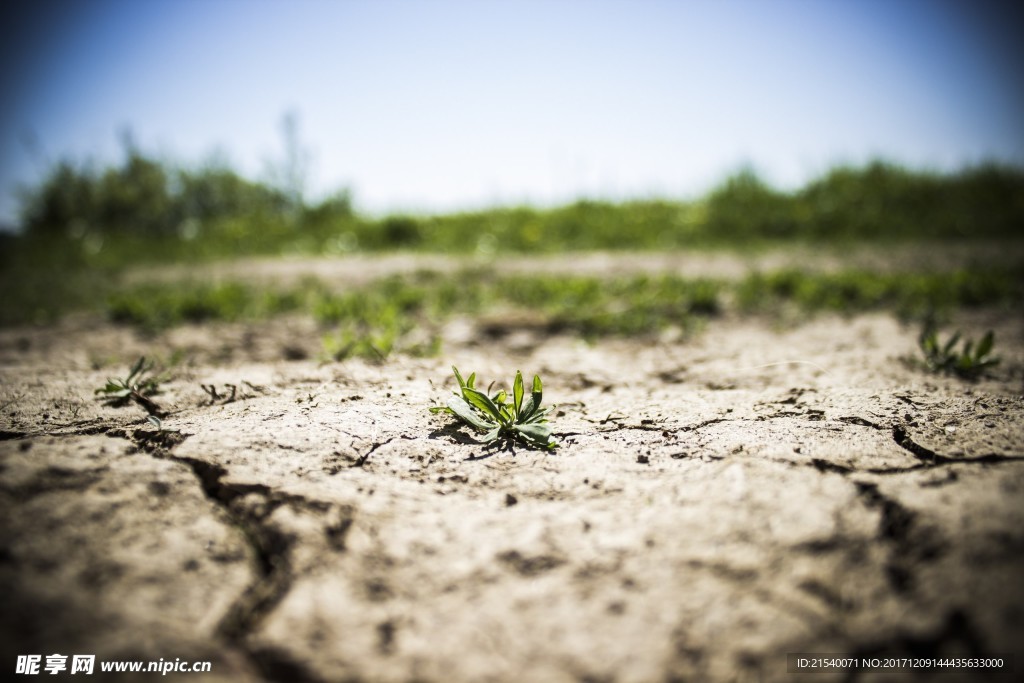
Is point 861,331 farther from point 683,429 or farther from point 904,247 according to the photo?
point 904,247

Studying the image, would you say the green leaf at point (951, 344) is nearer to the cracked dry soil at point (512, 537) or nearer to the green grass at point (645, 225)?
the cracked dry soil at point (512, 537)

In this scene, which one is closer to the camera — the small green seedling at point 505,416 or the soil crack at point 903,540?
the soil crack at point 903,540

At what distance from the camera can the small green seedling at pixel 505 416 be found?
1387mm

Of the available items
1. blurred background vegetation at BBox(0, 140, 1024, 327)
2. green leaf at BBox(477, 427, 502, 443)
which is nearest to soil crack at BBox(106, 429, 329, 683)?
green leaf at BBox(477, 427, 502, 443)

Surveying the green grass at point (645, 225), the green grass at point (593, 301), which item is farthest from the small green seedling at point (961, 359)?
the green grass at point (645, 225)

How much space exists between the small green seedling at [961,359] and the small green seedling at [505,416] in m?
1.57

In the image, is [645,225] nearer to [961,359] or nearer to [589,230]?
[589,230]

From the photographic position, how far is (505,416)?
4.74ft

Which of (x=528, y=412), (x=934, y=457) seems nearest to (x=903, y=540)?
(x=934, y=457)

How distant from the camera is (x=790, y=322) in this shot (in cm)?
283

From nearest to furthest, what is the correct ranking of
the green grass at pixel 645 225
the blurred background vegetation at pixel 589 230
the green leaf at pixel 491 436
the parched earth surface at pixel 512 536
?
1. the parched earth surface at pixel 512 536
2. the green leaf at pixel 491 436
3. the blurred background vegetation at pixel 589 230
4. the green grass at pixel 645 225

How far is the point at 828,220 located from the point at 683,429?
578 cm

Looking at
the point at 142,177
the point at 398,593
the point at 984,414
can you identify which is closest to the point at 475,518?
the point at 398,593

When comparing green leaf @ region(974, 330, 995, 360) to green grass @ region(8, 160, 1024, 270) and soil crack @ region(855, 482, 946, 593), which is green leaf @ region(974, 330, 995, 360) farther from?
green grass @ region(8, 160, 1024, 270)
